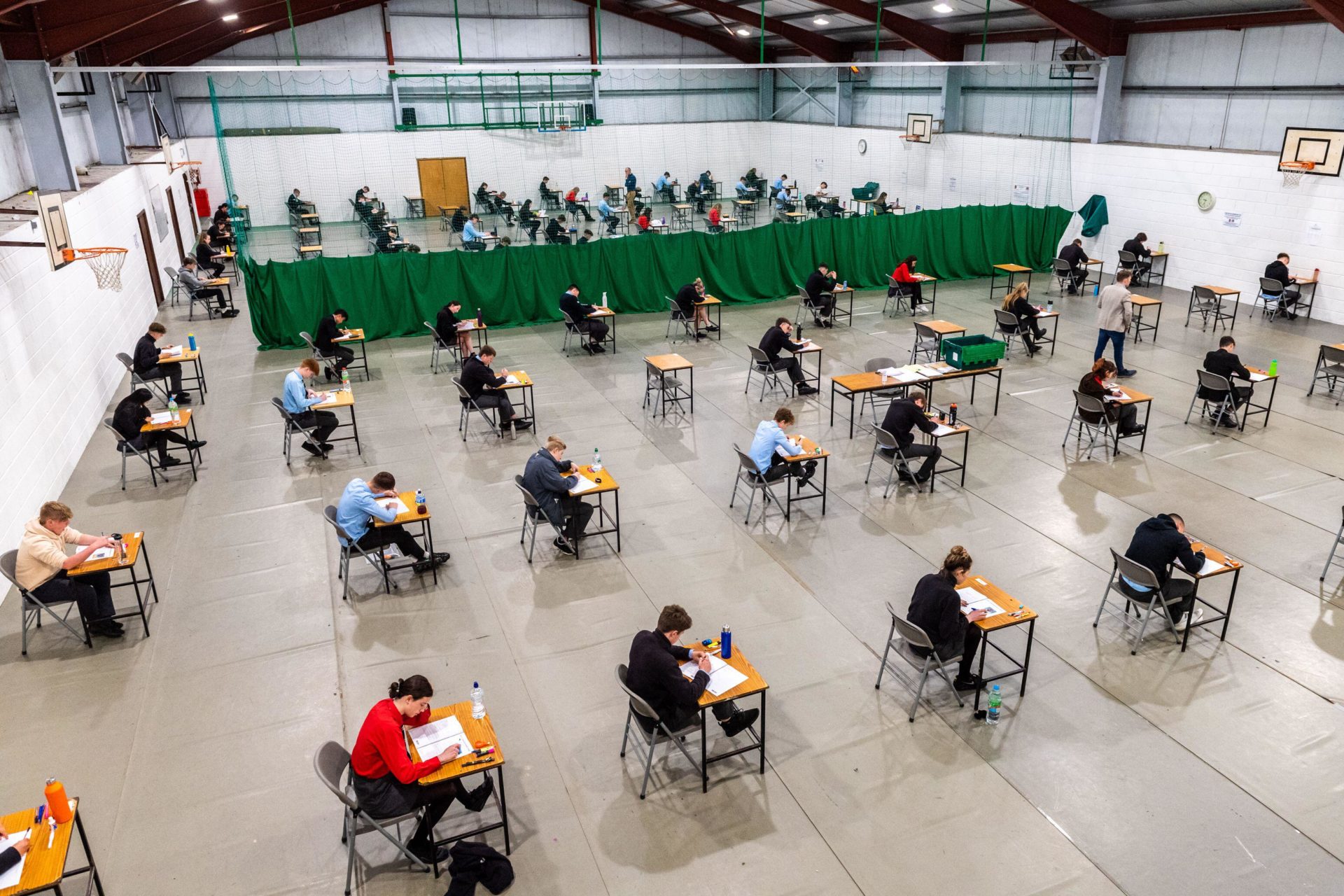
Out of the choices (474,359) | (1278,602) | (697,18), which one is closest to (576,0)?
(697,18)

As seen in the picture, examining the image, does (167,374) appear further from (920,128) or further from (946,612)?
(920,128)

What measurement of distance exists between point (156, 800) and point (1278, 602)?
861cm

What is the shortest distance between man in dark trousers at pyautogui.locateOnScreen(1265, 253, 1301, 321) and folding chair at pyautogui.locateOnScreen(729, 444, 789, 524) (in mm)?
11393

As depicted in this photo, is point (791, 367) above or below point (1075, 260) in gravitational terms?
below

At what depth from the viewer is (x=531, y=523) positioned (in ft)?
29.7

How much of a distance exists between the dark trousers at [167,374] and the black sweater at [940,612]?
411 inches

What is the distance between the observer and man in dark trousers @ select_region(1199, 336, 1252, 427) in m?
10.5

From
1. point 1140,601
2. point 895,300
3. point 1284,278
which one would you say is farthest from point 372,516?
point 1284,278

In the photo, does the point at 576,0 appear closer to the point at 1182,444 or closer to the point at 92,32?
the point at 92,32

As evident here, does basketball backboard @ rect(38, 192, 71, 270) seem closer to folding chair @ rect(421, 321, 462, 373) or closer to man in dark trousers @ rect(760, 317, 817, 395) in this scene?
folding chair @ rect(421, 321, 462, 373)

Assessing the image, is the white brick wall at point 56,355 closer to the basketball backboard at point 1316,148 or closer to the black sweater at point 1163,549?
the black sweater at point 1163,549

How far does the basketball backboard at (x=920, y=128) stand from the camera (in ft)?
79.3

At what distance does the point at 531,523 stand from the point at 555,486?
4.38ft

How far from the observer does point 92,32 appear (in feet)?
41.4
